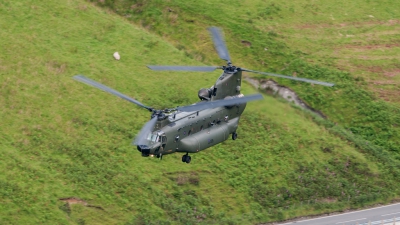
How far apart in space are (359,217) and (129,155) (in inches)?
882

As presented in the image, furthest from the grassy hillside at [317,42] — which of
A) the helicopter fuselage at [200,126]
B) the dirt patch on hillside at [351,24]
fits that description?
the helicopter fuselage at [200,126]

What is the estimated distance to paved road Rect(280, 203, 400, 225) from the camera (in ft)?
220

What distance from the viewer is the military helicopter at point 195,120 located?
50.8 m

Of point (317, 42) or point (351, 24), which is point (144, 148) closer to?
point (317, 42)

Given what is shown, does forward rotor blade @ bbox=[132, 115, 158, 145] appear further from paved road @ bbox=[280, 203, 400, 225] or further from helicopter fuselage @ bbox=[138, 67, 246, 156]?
paved road @ bbox=[280, 203, 400, 225]

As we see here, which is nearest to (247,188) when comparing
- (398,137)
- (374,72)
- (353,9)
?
(398,137)

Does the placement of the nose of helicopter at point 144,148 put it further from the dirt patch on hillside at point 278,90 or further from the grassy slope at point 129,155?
the dirt patch on hillside at point 278,90

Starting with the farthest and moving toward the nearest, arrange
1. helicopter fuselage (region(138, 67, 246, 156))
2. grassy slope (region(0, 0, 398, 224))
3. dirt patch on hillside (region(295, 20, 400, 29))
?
dirt patch on hillside (region(295, 20, 400, 29))
grassy slope (region(0, 0, 398, 224))
helicopter fuselage (region(138, 67, 246, 156))

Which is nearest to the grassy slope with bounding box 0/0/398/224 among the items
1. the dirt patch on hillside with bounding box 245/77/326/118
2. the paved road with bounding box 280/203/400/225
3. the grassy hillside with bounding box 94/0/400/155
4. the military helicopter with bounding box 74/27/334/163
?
the paved road with bounding box 280/203/400/225

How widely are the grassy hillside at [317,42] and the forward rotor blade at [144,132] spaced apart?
33.5 metres

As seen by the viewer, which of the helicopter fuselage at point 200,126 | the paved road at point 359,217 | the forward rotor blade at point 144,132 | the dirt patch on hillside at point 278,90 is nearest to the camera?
the forward rotor blade at point 144,132

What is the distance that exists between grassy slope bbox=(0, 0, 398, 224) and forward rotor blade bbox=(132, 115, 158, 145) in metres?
15.0

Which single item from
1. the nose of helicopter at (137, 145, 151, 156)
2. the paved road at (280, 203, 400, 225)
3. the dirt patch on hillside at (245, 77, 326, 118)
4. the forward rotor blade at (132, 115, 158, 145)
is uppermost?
the dirt patch on hillside at (245, 77, 326, 118)

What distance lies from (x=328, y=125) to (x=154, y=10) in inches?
1065
